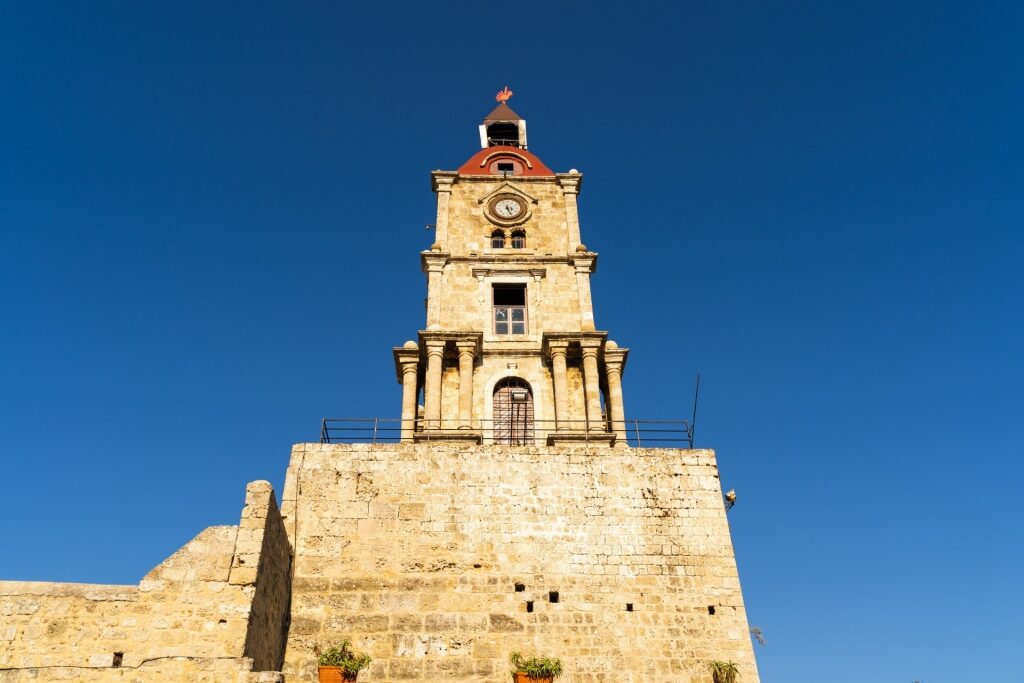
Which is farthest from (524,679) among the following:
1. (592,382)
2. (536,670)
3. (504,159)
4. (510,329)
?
(504,159)

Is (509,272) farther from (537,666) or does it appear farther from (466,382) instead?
(537,666)

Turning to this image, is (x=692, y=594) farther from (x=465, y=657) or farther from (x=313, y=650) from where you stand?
(x=313, y=650)

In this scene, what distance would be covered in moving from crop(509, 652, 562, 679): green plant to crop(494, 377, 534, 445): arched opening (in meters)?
7.78

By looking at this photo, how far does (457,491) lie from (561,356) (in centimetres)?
786

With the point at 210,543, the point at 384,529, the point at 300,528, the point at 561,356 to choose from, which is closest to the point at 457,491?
the point at 384,529

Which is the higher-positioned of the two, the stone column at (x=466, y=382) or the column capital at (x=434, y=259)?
the column capital at (x=434, y=259)

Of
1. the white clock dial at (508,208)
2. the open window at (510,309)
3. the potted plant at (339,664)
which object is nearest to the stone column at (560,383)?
the open window at (510,309)

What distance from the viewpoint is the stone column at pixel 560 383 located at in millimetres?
19875

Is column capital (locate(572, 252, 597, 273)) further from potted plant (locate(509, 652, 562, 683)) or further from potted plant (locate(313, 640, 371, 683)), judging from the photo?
potted plant (locate(313, 640, 371, 683))

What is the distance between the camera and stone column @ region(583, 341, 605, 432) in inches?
790

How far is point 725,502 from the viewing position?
15.1m

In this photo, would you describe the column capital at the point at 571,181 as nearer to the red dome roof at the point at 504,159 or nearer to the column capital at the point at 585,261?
the red dome roof at the point at 504,159

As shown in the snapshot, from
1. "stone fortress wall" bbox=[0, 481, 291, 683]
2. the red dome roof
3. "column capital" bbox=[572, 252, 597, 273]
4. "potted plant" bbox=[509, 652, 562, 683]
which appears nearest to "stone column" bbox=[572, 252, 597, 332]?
"column capital" bbox=[572, 252, 597, 273]

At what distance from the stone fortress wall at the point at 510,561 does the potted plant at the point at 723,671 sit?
0.17 m
